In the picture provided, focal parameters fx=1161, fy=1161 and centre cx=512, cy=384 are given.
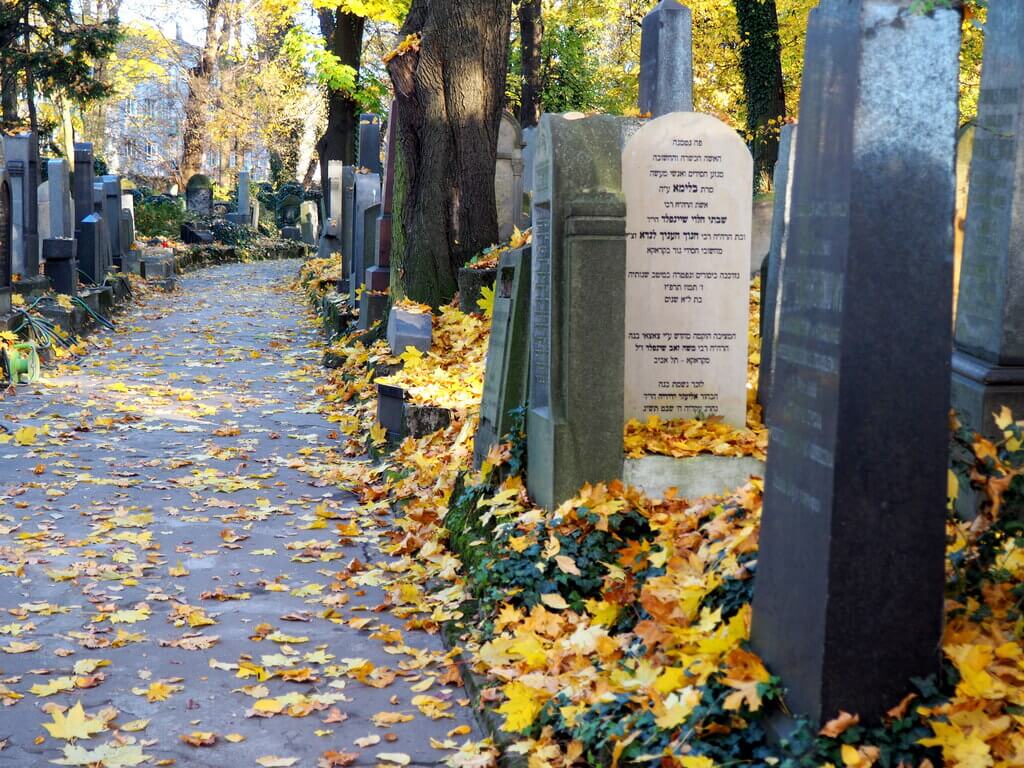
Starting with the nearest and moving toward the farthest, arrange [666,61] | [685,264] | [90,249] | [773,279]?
1. [685,264]
2. [773,279]
3. [666,61]
4. [90,249]

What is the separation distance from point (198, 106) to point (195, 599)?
39.1 meters

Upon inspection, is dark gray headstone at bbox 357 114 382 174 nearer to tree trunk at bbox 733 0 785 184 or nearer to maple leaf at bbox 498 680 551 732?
tree trunk at bbox 733 0 785 184

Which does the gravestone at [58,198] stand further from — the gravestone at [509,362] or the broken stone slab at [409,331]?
the gravestone at [509,362]

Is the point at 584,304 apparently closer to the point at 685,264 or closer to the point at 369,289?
the point at 685,264

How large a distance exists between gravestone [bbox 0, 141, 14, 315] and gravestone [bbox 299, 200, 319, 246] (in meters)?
25.6

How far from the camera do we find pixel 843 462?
3084 millimetres

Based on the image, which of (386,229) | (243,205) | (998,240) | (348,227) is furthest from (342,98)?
(998,240)

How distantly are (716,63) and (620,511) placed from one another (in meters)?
23.6

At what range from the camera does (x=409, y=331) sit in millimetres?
10484

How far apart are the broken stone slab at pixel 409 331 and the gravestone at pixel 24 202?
21.4 feet

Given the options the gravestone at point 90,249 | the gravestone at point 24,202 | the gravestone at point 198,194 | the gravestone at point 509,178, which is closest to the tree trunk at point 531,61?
the gravestone at point 90,249

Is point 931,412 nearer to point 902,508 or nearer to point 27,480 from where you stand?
point 902,508

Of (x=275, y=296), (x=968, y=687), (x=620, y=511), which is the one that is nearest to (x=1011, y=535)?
(x=968, y=687)

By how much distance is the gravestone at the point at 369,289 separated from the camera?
1318 centimetres
